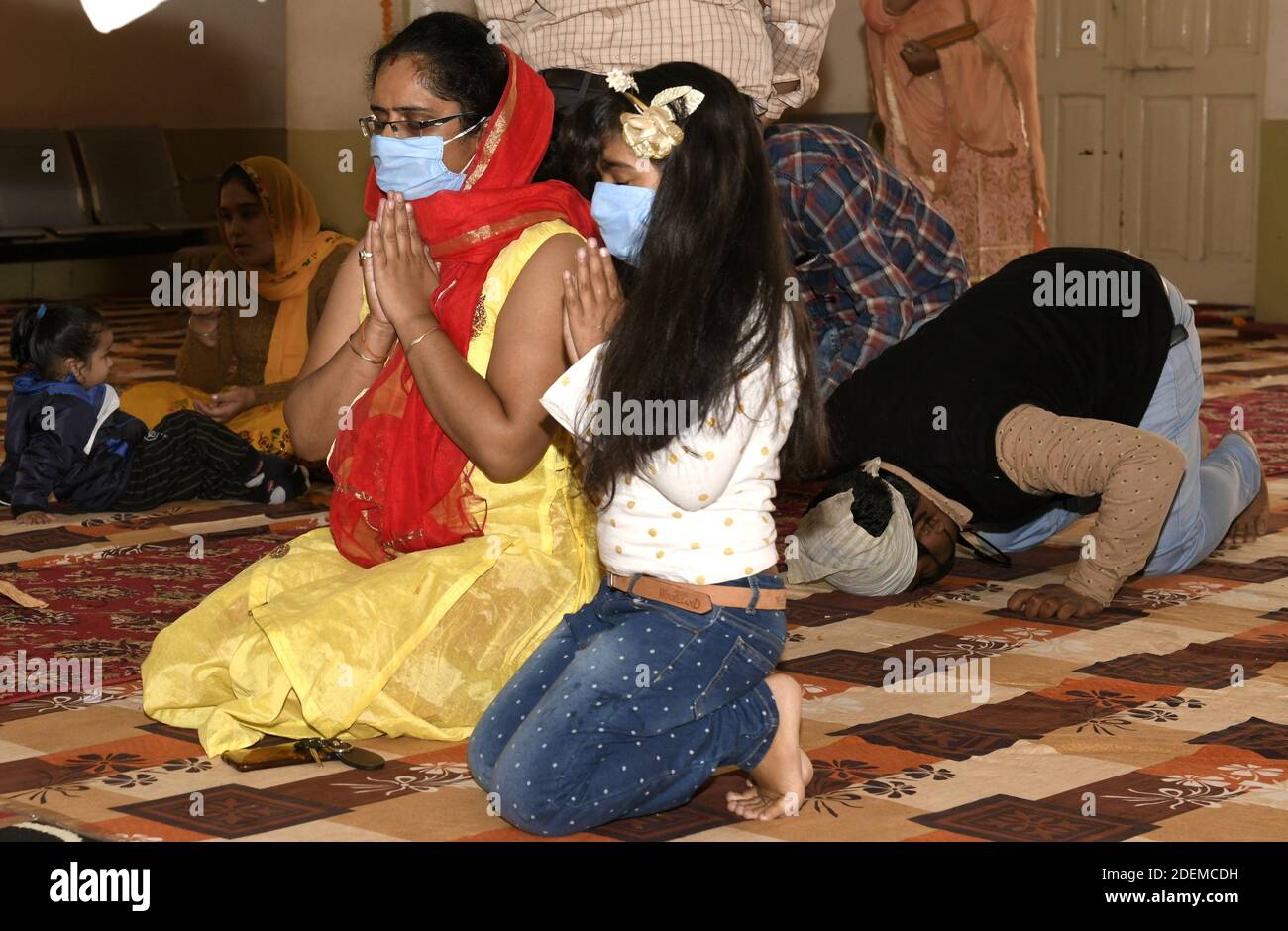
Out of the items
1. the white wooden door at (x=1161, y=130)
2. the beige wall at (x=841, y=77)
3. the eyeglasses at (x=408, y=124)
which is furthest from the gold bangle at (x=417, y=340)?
the beige wall at (x=841, y=77)

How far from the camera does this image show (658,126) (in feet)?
6.97

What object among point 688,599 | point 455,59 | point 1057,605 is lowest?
point 1057,605

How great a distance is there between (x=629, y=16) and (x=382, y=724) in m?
1.74

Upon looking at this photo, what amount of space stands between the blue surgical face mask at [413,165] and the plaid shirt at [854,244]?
1366mm

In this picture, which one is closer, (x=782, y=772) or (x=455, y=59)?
(x=782, y=772)

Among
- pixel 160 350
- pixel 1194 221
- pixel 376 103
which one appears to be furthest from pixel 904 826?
pixel 1194 221

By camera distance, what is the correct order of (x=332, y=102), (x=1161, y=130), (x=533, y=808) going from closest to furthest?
(x=533, y=808) → (x=1161, y=130) → (x=332, y=102)

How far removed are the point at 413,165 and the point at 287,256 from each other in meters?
2.35

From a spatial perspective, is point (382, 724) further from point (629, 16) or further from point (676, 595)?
point (629, 16)

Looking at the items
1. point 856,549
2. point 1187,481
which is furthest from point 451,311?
point 1187,481

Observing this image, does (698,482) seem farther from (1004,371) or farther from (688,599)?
(1004,371)

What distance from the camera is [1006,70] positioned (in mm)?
6152

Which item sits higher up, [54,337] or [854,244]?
[854,244]

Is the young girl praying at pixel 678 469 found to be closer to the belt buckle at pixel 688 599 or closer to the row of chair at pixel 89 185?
the belt buckle at pixel 688 599
